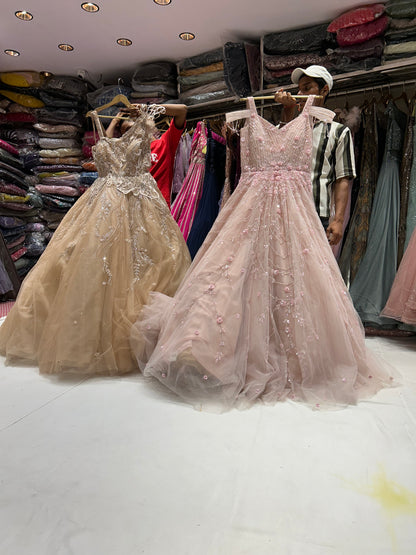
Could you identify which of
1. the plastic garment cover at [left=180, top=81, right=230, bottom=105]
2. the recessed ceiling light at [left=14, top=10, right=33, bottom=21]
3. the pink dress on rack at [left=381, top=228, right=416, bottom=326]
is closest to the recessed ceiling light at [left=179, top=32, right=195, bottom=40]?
the plastic garment cover at [left=180, top=81, right=230, bottom=105]

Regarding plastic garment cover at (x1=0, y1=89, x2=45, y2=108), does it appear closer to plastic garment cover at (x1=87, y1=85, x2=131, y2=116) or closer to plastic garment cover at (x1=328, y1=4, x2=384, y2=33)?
plastic garment cover at (x1=87, y1=85, x2=131, y2=116)

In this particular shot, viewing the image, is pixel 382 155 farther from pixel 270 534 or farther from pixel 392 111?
pixel 270 534

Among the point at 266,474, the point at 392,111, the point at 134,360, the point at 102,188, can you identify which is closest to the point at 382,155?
the point at 392,111

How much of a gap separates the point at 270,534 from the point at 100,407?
0.74m

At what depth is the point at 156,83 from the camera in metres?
3.23

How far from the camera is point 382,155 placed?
2402 mm

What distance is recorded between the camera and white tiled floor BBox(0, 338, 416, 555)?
736mm

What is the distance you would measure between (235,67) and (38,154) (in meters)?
2.24

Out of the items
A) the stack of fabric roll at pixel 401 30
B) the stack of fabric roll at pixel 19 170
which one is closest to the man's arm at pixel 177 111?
the stack of fabric roll at pixel 401 30

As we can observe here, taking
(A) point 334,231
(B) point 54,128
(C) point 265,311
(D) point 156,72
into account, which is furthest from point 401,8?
(B) point 54,128

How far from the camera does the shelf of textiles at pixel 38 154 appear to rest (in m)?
3.68

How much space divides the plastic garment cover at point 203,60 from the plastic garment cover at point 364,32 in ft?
3.17

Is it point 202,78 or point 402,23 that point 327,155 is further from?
point 202,78

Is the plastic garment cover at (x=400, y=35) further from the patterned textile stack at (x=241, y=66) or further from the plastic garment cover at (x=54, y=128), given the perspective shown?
the plastic garment cover at (x=54, y=128)
